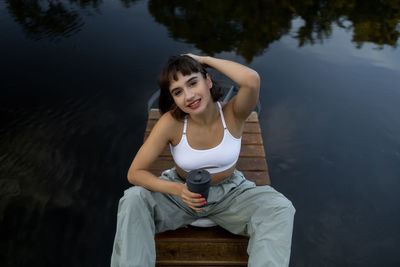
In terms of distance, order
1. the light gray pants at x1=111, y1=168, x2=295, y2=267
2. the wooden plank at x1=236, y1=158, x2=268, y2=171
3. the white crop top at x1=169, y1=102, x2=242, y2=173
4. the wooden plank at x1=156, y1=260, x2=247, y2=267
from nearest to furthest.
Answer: the light gray pants at x1=111, y1=168, x2=295, y2=267 < the white crop top at x1=169, y1=102, x2=242, y2=173 < the wooden plank at x1=156, y1=260, x2=247, y2=267 < the wooden plank at x1=236, y1=158, x2=268, y2=171

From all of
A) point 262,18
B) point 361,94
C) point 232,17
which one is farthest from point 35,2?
point 361,94

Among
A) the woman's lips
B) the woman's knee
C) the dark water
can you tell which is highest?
the woman's lips

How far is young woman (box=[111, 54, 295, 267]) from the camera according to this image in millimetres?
1596

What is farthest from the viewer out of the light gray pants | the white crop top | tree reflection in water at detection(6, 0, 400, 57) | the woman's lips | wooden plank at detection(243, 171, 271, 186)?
tree reflection in water at detection(6, 0, 400, 57)

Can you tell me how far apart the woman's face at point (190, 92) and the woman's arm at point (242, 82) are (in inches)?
7.6

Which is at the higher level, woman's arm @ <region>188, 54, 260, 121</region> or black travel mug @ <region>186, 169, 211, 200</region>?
woman's arm @ <region>188, 54, 260, 121</region>

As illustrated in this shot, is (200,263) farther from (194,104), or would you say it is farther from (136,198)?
(194,104)

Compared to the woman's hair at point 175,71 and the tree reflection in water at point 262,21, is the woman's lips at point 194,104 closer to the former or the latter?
the woman's hair at point 175,71

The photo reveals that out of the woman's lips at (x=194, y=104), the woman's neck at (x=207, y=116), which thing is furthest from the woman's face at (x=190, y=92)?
the woman's neck at (x=207, y=116)

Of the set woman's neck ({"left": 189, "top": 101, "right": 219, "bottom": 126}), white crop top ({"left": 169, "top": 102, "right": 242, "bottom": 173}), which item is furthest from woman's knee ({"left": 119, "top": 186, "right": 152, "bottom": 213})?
woman's neck ({"left": 189, "top": 101, "right": 219, "bottom": 126})

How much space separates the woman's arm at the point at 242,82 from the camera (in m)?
1.73

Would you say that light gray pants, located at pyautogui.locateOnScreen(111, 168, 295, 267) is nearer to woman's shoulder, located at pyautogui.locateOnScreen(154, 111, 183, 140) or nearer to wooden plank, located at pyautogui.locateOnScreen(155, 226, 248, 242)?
wooden plank, located at pyautogui.locateOnScreen(155, 226, 248, 242)

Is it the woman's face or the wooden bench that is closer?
the woman's face

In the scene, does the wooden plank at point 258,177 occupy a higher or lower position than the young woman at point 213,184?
lower
